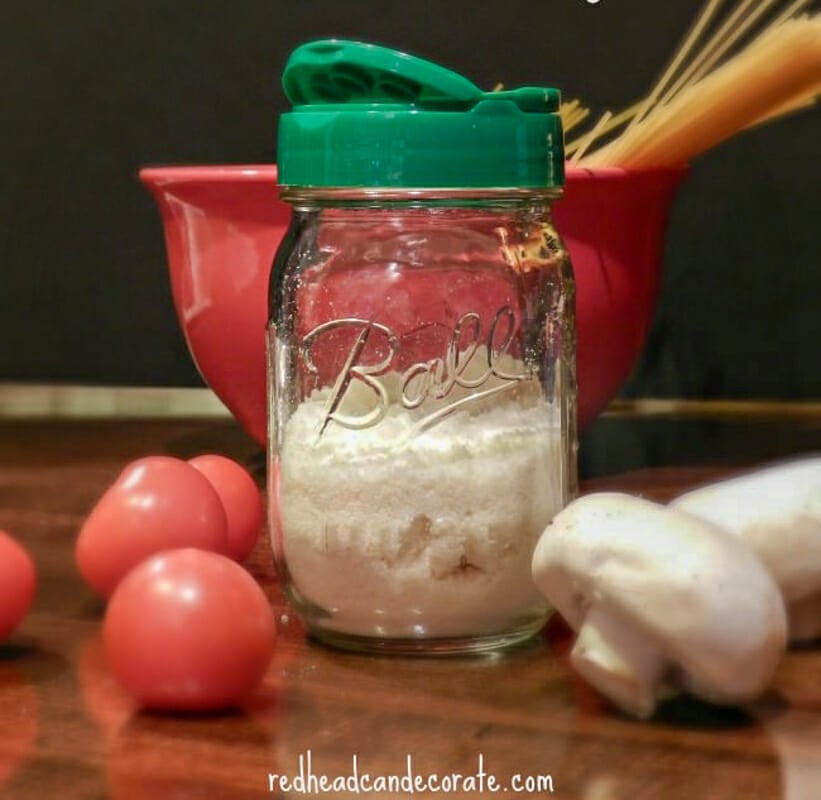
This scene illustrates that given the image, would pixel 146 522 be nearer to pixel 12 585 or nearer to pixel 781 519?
pixel 12 585

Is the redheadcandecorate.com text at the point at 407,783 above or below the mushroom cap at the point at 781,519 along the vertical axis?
below

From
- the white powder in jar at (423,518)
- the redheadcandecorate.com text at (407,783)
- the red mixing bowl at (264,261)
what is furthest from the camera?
the red mixing bowl at (264,261)

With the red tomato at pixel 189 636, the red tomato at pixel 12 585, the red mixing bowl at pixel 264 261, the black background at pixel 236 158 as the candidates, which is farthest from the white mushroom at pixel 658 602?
the black background at pixel 236 158

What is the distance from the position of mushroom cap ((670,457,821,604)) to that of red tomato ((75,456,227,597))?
210 mm

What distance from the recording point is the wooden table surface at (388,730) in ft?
1.71

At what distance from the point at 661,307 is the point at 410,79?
2.02 feet

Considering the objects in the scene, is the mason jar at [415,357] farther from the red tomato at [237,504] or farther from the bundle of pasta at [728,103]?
the bundle of pasta at [728,103]

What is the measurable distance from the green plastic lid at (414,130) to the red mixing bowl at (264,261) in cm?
27

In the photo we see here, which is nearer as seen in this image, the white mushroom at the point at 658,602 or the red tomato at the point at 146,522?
the white mushroom at the point at 658,602

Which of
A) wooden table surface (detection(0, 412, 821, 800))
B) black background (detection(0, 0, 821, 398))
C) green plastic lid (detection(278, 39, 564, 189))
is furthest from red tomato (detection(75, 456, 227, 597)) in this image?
black background (detection(0, 0, 821, 398))

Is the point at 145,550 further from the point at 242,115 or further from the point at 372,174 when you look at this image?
the point at 242,115

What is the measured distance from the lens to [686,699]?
598 mm

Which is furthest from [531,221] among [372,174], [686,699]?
[686,699]

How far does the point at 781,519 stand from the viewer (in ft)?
2.06
